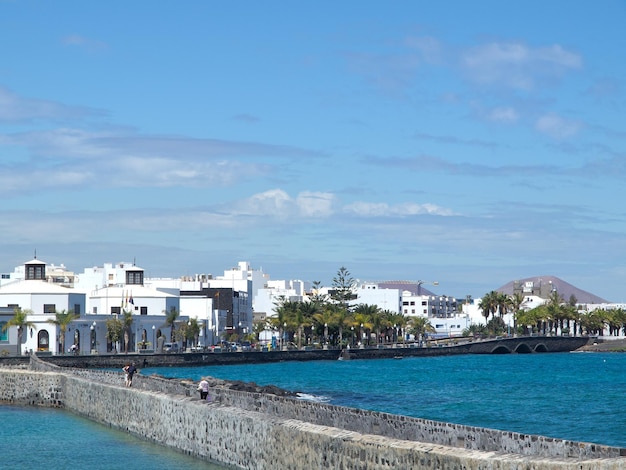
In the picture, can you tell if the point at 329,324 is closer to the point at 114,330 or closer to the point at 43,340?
the point at 114,330

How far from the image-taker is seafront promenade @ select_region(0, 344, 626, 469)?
16312 mm

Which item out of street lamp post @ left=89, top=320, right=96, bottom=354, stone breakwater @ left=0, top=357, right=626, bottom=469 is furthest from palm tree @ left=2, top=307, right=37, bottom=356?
stone breakwater @ left=0, top=357, right=626, bottom=469

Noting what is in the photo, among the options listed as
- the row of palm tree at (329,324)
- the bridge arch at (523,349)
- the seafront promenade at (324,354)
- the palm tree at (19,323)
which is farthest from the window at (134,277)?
the bridge arch at (523,349)

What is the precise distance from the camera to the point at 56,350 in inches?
3839

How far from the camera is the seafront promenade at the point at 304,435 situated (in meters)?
16.3

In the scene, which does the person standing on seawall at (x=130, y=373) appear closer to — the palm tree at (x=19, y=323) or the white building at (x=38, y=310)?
the palm tree at (x=19, y=323)

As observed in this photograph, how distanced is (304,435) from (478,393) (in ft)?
167

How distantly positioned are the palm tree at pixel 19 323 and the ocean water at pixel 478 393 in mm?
11341

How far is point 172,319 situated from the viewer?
111250mm

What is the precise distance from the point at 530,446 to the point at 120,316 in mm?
91585

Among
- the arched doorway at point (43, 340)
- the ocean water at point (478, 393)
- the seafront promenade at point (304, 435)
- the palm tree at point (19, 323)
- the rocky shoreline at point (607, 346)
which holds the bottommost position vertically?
the ocean water at point (478, 393)

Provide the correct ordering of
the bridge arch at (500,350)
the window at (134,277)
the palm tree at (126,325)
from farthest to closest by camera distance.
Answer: the bridge arch at (500,350)
the window at (134,277)
the palm tree at (126,325)

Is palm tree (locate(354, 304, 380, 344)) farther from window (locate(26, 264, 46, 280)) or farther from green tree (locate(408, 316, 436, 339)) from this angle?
window (locate(26, 264, 46, 280))

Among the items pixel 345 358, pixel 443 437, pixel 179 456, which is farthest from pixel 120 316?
pixel 443 437
